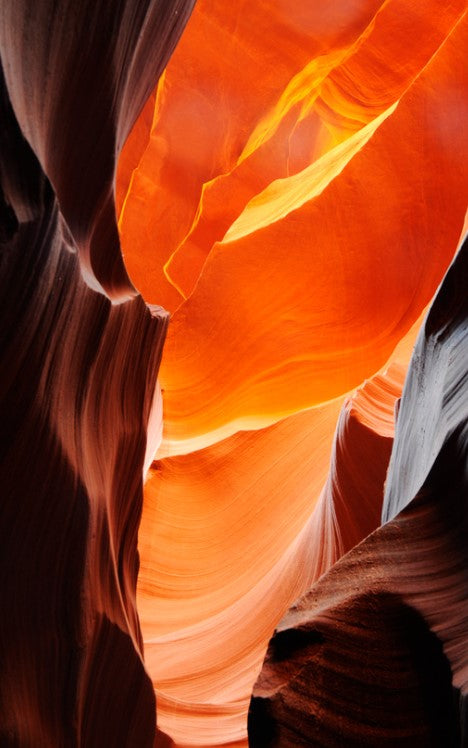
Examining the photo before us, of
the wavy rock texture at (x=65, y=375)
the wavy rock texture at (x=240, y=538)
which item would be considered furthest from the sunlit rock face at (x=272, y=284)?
the wavy rock texture at (x=65, y=375)

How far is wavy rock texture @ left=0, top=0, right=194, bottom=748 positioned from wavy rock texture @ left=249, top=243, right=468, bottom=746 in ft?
1.85

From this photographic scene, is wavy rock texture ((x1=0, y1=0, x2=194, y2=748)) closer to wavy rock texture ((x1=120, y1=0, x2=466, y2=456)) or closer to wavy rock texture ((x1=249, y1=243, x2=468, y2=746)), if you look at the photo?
wavy rock texture ((x1=249, y1=243, x2=468, y2=746))

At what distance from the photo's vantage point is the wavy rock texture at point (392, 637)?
126 centimetres

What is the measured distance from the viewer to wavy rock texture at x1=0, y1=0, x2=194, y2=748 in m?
1.53

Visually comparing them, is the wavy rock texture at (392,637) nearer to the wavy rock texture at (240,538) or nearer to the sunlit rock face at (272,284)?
the sunlit rock face at (272,284)

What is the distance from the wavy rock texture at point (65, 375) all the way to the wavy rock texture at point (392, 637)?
565 mm

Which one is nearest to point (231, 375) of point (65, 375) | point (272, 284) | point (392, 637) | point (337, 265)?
point (272, 284)

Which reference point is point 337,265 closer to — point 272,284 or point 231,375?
point 272,284

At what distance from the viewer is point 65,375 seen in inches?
71.1

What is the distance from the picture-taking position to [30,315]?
5.18 feet

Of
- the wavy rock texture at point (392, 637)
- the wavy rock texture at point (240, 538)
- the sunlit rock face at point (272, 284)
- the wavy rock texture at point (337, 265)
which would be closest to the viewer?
the wavy rock texture at point (392, 637)

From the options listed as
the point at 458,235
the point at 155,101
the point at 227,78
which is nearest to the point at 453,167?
the point at 458,235

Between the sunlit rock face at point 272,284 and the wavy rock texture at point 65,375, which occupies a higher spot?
the wavy rock texture at point 65,375

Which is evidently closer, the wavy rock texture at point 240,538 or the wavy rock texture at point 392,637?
the wavy rock texture at point 392,637
